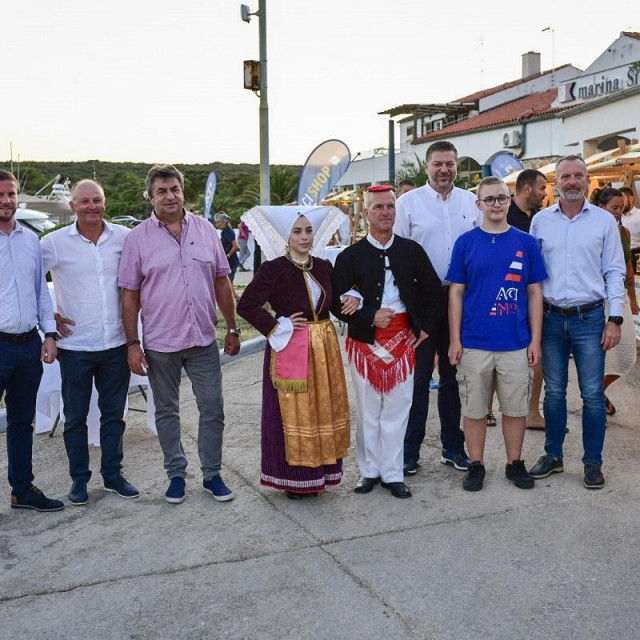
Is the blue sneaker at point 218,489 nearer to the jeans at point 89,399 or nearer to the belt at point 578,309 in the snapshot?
the jeans at point 89,399

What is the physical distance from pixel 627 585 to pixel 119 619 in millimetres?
2096

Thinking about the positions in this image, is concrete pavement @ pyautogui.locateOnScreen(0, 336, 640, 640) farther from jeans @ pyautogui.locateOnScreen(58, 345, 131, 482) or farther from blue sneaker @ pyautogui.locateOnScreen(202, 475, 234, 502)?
jeans @ pyautogui.locateOnScreen(58, 345, 131, 482)

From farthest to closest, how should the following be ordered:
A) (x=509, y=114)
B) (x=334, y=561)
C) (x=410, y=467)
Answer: (x=509, y=114) < (x=410, y=467) < (x=334, y=561)

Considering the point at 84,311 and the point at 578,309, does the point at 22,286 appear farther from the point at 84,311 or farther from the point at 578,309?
the point at 578,309

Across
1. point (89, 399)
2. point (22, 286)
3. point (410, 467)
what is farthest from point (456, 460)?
point (22, 286)

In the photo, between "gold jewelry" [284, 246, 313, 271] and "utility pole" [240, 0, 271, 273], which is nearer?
"gold jewelry" [284, 246, 313, 271]

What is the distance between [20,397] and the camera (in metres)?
4.14

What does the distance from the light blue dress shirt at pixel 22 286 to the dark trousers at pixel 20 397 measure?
0.11 metres

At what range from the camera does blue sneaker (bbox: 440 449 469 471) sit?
4734 millimetres

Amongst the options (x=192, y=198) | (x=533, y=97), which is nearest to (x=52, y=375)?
(x=533, y=97)

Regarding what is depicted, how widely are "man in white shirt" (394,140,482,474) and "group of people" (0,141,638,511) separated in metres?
0.25

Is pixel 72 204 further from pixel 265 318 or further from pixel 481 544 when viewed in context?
pixel 481 544

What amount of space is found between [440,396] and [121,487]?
2.04 meters

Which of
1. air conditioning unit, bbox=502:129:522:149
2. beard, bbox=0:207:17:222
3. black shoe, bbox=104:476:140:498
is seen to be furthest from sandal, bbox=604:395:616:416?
air conditioning unit, bbox=502:129:522:149
